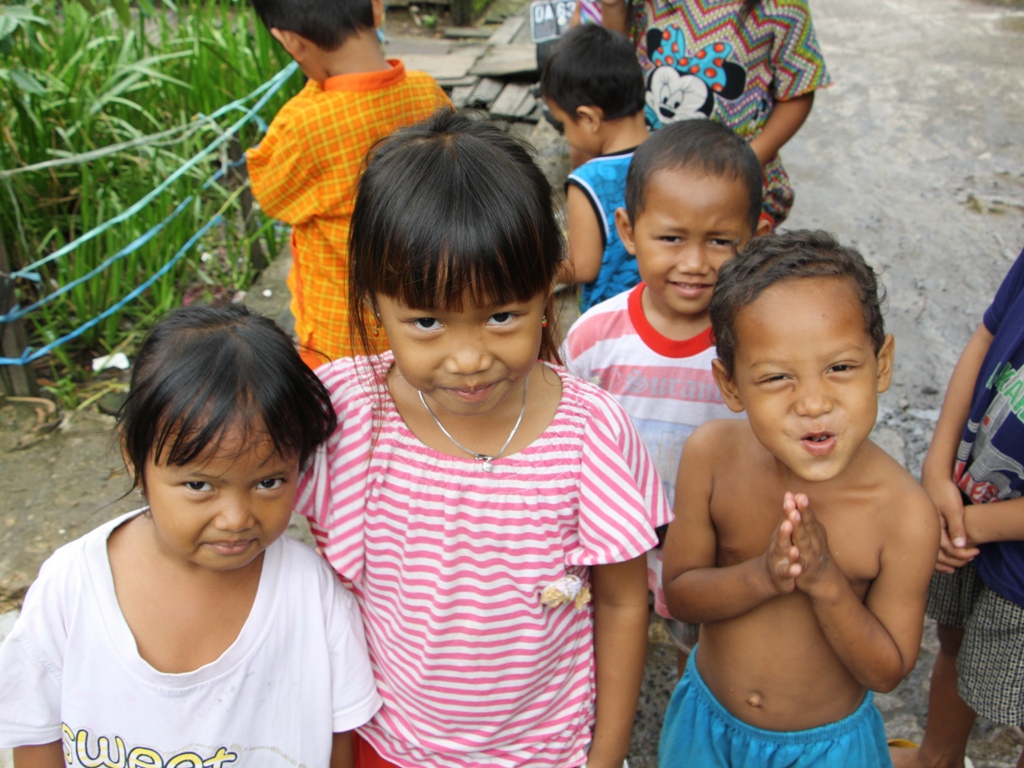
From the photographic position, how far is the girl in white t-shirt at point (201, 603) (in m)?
1.27

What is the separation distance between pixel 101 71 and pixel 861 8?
6.22 metres

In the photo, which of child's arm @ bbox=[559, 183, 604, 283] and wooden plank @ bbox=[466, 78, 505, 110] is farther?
wooden plank @ bbox=[466, 78, 505, 110]

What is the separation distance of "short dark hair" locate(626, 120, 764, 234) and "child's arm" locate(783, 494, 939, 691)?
740 millimetres

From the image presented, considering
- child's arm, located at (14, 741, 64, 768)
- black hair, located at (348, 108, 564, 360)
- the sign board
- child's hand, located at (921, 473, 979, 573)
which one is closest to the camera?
black hair, located at (348, 108, 564, 360)

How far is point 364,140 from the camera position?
2.41 metres

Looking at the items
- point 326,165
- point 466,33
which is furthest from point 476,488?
point 466,33

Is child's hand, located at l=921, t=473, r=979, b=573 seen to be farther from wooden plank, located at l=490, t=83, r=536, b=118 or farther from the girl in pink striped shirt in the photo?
wooden plank, located at l=490, t=83, r=536, b=118

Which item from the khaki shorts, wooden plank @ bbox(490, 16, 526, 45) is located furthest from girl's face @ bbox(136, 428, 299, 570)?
wooden plank @ bbox(490, 16, 526, 45)

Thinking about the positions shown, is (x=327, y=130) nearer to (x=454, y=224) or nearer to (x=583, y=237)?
(x=583, y=237)

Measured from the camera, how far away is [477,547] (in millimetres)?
1312

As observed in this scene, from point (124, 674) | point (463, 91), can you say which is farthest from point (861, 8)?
point (124, 674)

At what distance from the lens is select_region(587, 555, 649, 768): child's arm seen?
1394 mm

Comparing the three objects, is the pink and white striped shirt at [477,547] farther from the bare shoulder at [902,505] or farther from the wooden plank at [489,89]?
the wooden plank at [489,89]

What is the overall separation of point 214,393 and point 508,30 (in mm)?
6472
